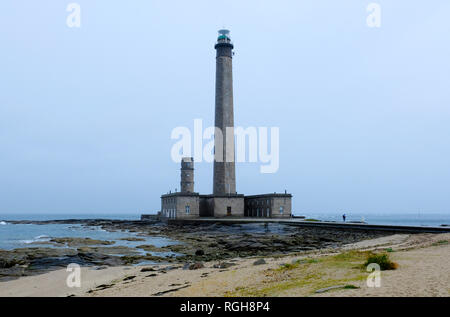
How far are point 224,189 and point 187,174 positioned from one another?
32.9 ft

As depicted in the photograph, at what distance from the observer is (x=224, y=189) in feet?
203

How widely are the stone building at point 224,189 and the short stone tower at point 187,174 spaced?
558 cm

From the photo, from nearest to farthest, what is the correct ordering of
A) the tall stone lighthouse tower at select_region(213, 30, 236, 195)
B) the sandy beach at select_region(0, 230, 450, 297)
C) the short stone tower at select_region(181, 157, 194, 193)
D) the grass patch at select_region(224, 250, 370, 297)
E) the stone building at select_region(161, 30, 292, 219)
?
the sandy beach at select_region(0, 230, 450, 297) < the grass patch at select_region(224, 250, 370, 297) < the stone building at select_region(161, 30, 292, 219) < the tall stone lighthouse tower at select_region(213, 30, 236, 195) < the short stone tower at select_region(181, 157, 194, 193)

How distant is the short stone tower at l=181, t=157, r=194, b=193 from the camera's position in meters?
69.1

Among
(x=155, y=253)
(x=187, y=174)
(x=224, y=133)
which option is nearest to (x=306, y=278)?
(x=155, y=253)

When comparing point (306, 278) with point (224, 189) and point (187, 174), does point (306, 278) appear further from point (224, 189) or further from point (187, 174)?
point (187, 174)

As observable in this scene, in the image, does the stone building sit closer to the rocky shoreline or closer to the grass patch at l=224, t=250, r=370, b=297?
the rocky shoreline

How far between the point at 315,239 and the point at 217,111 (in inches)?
1292

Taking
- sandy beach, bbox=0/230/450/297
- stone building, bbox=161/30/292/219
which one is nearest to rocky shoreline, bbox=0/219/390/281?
sandy beach, bbox=0/230/450/297

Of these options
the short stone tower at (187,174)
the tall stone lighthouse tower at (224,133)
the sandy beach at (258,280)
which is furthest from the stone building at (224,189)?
the sandy beach at (258,280)

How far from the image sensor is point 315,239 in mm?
33344
